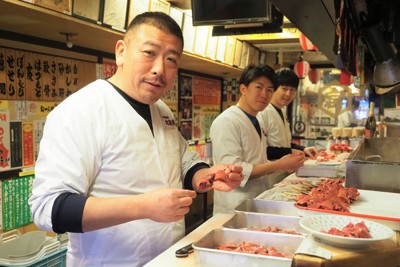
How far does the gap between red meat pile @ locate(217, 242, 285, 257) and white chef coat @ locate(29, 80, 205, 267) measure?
13.4 inches

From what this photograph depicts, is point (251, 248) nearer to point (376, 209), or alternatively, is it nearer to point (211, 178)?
point (211, 178)

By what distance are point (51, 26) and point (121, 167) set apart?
6.11 feet

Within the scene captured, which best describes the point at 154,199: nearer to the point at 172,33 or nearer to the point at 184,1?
the point at 172,33

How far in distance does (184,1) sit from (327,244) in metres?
3.83

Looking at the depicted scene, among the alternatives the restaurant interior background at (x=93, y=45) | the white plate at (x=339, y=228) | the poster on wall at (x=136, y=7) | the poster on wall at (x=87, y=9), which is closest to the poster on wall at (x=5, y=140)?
the restaurant interior background at (x=93, y=45)

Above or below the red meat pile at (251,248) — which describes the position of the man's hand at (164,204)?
above

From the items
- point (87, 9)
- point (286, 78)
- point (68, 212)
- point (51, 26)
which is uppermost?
point (87, 9)

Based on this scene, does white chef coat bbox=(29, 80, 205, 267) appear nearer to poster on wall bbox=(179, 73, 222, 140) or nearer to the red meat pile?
the red meat pile

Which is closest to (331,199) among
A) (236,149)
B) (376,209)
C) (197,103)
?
(376,209)

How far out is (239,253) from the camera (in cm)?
161

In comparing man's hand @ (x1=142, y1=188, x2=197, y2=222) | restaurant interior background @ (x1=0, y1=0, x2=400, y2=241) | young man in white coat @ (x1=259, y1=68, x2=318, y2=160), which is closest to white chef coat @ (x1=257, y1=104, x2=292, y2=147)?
young man in white coat @ (x1=259, y1=68, x2=318, y2=160)

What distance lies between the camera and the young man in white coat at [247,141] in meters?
3.26

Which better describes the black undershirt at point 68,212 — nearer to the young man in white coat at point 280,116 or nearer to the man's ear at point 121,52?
the man's ear at point 121,52

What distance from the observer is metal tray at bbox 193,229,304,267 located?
5.16ft
